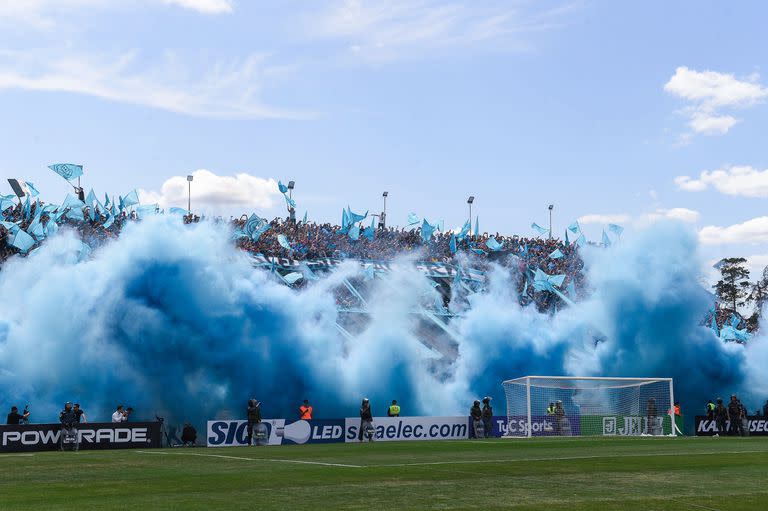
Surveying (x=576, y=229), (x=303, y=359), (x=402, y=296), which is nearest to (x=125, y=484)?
(x=303, y=359)

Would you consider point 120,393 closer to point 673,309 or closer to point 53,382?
point 53,382

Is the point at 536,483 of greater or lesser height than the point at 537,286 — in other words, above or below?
below

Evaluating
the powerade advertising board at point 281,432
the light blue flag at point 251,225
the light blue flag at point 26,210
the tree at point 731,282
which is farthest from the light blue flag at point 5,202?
the tree at point 731,282

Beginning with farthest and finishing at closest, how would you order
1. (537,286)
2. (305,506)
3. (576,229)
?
1. (576,229)
2. (537,286)
3. (305,506)

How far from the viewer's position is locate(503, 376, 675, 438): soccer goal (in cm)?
3684

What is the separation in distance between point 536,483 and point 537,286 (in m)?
46.9

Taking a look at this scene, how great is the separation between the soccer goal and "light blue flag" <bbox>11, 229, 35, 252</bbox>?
25421 mm

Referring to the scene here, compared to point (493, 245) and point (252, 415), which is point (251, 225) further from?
point (252, 415)

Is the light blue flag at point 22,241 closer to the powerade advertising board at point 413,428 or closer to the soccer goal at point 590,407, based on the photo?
the powerade advertising board at point 413,428

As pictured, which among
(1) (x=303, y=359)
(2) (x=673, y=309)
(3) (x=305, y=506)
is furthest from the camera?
(2) (x=673, y=309)

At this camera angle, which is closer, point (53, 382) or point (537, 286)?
point (53, 382)

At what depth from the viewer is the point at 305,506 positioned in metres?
13.2

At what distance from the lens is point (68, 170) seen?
6016 cm

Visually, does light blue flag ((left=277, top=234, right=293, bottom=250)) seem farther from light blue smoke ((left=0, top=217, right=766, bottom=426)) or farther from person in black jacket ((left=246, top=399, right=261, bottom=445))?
person in black jacket ((left=246, top=399, right=261, bottom=445))
